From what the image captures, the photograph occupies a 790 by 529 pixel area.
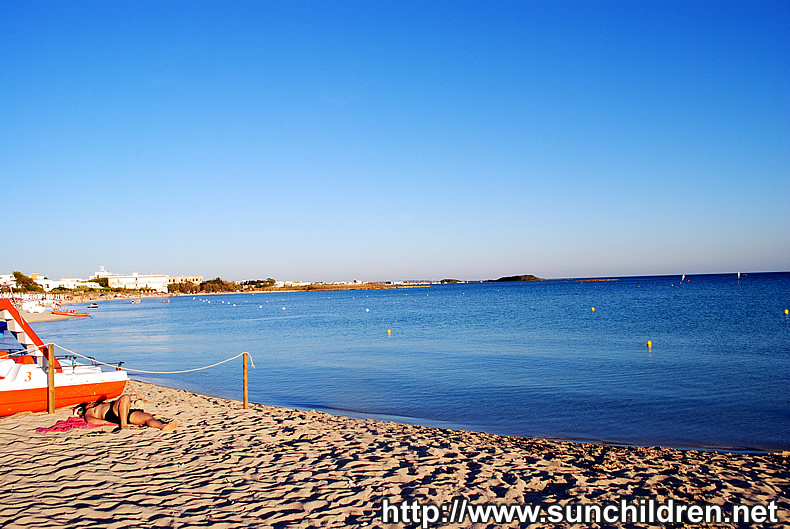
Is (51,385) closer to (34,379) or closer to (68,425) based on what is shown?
(34,379)

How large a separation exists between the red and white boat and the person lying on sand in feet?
4.67

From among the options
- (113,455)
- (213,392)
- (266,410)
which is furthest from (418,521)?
(213,392)

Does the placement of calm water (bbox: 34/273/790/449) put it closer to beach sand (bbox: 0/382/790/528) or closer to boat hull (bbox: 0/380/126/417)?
beach sand (bbox: 0/382/790/528)

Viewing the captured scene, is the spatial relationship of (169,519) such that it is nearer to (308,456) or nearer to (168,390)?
(308,456)

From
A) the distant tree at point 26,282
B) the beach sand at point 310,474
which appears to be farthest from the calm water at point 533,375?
the distant tree at point 26,282

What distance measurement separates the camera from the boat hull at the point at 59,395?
1098 cm

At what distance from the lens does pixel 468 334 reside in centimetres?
3347

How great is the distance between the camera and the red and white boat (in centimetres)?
1100

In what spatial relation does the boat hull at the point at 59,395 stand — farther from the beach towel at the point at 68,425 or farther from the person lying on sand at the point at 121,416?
the person lying on sand at the point at 121,416

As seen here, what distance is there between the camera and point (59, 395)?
37.8 feet

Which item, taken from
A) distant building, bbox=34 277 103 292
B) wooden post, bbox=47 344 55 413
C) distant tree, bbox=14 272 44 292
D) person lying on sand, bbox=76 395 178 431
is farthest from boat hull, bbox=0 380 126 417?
distant building, bbox=34 277 103 292

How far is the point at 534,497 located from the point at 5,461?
7611 mm

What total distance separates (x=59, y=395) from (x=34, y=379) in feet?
2.03

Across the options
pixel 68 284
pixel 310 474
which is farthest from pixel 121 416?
pixel 68 284
